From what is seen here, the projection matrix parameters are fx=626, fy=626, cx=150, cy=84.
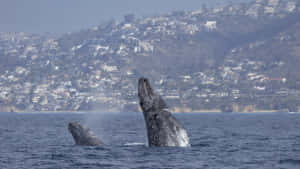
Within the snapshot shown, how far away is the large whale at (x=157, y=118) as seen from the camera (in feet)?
117

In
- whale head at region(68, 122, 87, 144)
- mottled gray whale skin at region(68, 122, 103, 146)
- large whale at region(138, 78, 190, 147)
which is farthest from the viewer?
mottled gray whale skin at region(68, 122, 103, 146)

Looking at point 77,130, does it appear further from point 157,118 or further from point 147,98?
point 157,118

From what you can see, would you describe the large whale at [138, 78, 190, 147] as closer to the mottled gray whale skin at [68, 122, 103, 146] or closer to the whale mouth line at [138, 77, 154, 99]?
the whale mouth line at [138, 77, 154, 99]

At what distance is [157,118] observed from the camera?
35594mm

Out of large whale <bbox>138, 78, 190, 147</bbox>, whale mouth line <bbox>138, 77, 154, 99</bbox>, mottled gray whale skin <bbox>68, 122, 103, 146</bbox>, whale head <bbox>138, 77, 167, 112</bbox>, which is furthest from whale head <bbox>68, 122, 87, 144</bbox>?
whale mouth line <bbox>138, 77, 154, 99</bbox>

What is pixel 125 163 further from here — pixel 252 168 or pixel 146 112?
pixel 252 168

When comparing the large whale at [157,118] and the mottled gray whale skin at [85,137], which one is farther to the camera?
the mottled gray whale skin at [85,137]

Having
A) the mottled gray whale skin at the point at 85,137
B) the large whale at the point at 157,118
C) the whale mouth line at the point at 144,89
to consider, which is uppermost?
the whale mouth line at the point at 144,89

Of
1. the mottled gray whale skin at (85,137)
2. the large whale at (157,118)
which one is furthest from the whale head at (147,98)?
the mottled gray whale skin at (85,137)

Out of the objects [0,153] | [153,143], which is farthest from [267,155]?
[0,153]

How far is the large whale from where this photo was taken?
3553 cm

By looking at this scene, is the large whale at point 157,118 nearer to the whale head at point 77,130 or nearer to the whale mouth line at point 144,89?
the whale mouth line at point 144,89

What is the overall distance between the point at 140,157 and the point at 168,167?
3.99 meters

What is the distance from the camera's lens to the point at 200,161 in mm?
33469
